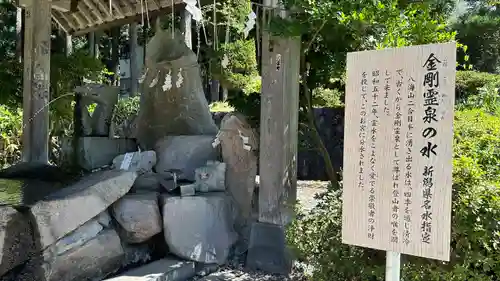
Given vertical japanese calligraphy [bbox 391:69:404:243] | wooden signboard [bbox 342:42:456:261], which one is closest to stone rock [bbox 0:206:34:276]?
wooden signboard [bbox 342:42:456:261]

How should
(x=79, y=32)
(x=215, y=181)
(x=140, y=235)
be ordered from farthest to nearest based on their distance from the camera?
(x=79, y=32) → (x=215, y=181) → (x=140, y=235)

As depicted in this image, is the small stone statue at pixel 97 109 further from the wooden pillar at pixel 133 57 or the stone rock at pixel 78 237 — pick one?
the wooden pillar at pixel 133 57

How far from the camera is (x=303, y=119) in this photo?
192 inches

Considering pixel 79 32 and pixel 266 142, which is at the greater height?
pixel 79 32

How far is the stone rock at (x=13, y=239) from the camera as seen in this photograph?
11.3 feet

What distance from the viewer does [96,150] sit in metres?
5.98

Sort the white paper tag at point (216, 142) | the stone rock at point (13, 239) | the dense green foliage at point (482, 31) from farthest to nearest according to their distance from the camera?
the dense green foliage at point (482, 31)
the white paper tag at point (216, 142)
the stone rock at point (13, 239)

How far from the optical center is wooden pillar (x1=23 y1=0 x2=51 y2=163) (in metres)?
6.17

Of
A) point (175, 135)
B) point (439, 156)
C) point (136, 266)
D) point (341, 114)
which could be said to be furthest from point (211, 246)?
point (341, 114)

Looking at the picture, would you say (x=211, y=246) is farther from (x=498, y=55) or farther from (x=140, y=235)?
(x=498, y=55)

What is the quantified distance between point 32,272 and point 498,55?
15490mm

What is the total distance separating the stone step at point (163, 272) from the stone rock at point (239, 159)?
3.25 ft

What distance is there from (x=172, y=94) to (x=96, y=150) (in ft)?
4.04

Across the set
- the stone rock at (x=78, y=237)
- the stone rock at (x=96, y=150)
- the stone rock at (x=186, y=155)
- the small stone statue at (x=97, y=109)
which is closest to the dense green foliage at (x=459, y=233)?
the stone rock at (x=78, y=237)
